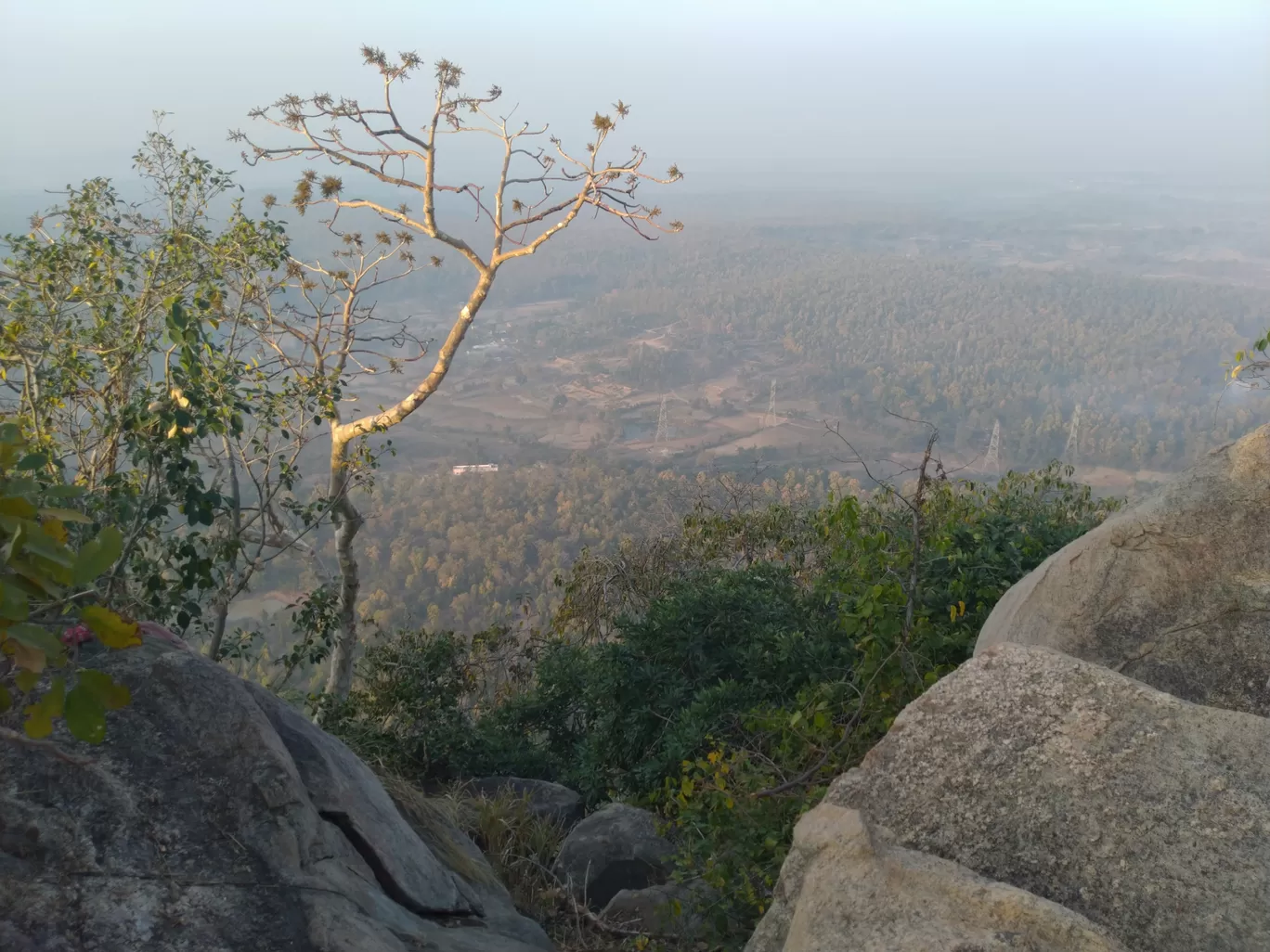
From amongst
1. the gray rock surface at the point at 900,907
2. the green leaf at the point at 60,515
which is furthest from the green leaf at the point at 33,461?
the gray rock surface at the point at 900,907

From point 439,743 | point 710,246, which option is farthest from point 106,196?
point 710,246

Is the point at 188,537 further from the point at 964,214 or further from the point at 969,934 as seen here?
the point at 964,214

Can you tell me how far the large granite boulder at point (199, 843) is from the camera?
271 cm

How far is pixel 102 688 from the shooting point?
2109 millimetres

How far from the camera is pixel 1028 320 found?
229 feet

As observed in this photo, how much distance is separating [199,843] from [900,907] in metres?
2.09

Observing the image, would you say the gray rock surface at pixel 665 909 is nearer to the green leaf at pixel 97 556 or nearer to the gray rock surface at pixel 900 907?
the gray rock surface at pixel 900 907

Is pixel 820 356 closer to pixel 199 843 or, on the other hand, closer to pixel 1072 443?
pixel 1072 443

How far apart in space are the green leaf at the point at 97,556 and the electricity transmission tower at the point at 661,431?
140 ft

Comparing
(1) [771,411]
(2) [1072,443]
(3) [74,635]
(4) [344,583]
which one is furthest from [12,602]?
(1) [771,411]

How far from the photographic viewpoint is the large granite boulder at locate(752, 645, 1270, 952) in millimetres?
2707

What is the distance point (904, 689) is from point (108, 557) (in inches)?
173

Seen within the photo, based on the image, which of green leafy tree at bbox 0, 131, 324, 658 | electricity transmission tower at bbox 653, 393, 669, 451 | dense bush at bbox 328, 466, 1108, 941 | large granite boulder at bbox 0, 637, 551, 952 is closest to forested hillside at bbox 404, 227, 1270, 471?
electricity transmission tower at bbox 653, 393, 669, 451

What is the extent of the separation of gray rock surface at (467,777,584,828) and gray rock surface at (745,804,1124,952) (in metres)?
3.95
